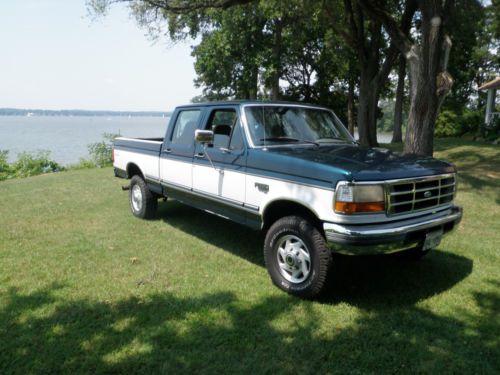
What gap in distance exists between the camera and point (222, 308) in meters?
4.19

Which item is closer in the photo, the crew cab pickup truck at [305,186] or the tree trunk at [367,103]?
the crew cab pickup truck at [305,186]

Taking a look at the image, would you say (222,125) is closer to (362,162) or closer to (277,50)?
(362,162)

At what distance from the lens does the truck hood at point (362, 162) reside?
3914 mm

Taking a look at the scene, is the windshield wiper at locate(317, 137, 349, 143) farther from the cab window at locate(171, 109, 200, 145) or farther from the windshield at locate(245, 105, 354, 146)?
the cab window at locate(171, 109, 200, 145)

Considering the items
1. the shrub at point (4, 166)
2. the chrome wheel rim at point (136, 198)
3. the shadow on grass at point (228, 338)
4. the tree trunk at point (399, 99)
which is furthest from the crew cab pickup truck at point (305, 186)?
the tree trunk at point (399, 99)

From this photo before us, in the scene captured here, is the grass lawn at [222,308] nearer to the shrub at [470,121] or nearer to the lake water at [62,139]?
the lake water at [62,139]

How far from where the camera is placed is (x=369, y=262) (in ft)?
18.3

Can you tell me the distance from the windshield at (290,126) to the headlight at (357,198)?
4.78 ft

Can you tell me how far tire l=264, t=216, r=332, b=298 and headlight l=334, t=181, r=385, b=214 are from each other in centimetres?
46

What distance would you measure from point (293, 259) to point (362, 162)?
122 cm

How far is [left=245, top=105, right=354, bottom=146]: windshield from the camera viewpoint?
5.12 m

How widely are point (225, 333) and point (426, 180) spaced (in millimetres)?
2500

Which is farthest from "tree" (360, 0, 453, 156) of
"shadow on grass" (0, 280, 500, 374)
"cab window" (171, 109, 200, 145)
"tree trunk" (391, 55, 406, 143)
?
"tree trunk" (391, 55, 406, 143)

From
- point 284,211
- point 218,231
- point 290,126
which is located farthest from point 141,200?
point 284,211
